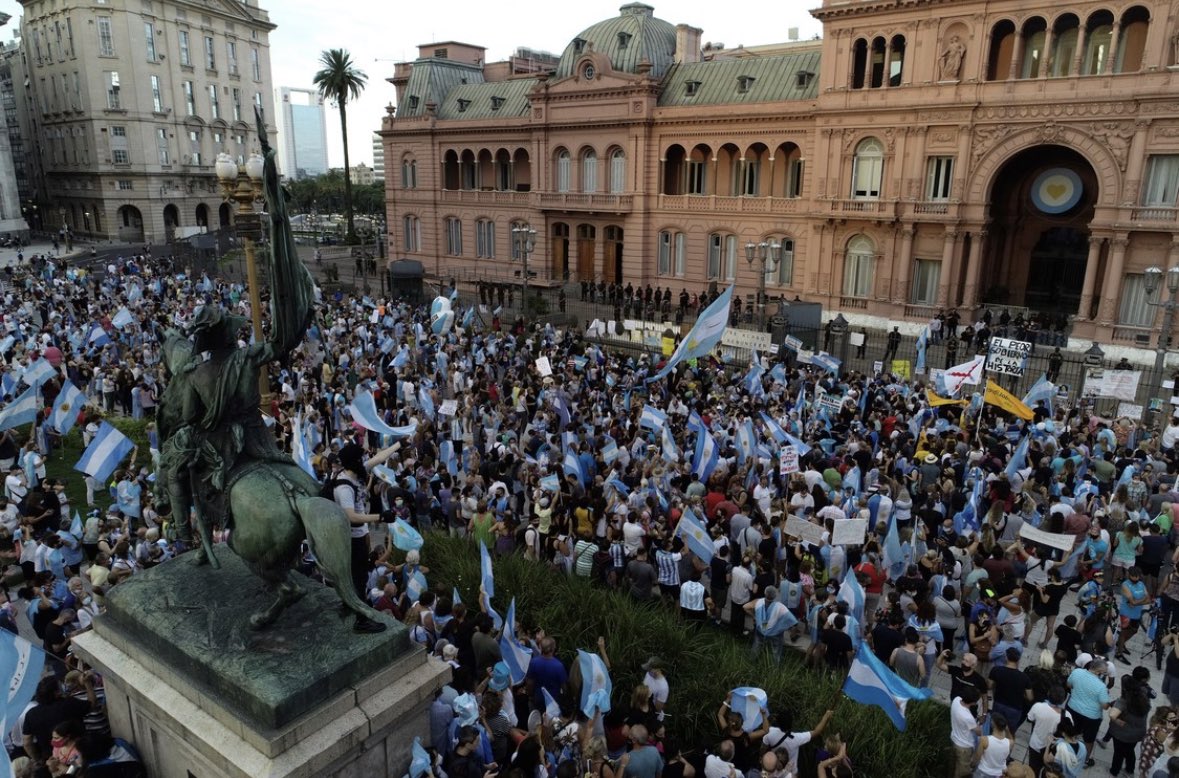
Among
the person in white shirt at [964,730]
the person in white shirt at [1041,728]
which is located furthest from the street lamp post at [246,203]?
the person in white shirt at [1041,728]

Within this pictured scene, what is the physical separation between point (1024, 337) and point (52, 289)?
4167cm

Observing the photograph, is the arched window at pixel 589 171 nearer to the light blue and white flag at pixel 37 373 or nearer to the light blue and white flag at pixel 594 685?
the light blue and white flag at pixel 37 373

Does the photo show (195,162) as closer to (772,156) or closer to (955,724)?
(772,156)

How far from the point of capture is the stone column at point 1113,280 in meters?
30.3

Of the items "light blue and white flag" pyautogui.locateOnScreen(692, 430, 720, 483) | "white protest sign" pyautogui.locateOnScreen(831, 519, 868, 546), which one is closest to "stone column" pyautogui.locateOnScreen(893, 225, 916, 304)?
"light blue and white flag" pyautogui.locateOnScreen(692, 430, 720, 483)

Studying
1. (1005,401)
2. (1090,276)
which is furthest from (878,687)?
(1090,276)

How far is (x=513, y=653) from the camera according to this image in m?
8.56

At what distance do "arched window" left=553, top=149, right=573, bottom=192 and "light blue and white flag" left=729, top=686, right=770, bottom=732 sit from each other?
133ft

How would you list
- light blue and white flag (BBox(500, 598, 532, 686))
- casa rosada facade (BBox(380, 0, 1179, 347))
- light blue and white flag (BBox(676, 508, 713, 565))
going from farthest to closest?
casa rosada facade (BBox(380, 0, 1179, 347)) < light blue and white flag (BBox(676, 508, 713, 565)) < light blue and white flag (BBox(500, 598, 532, 686))

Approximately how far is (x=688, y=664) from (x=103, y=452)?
9611mm

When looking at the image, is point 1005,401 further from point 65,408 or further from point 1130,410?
point 65,408

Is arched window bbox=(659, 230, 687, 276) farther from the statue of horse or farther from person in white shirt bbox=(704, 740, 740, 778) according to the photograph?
the statue of horse

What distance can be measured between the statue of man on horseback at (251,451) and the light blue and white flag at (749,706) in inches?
147

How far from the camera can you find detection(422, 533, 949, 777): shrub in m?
8.61
